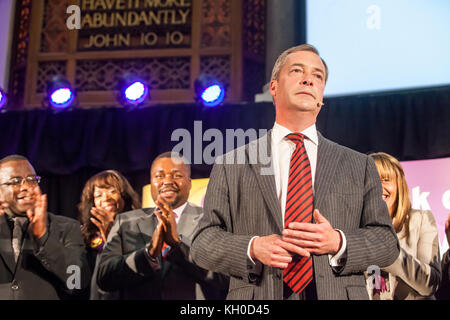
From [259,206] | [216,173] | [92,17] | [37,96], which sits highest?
[92,17]

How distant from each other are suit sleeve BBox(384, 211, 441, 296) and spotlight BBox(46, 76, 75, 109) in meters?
3.10

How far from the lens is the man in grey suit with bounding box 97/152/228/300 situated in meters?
3.28

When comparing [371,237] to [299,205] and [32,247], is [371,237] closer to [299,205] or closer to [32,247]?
[299,205]

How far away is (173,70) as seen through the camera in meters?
5.52

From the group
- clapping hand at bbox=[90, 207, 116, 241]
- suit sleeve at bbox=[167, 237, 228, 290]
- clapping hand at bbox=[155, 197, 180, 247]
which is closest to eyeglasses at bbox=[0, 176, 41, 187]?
clapping hand at bbox=[90, 207, 116, 241]

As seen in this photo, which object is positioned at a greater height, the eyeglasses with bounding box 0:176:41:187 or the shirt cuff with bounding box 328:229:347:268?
the eyeglasses with bounding box 0:176:41:187

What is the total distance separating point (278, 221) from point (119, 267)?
1.88 meters

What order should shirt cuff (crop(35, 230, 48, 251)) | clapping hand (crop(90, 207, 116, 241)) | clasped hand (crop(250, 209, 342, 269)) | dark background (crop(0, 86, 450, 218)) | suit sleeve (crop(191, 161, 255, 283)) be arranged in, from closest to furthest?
clasped hand (crop(250, 209, 342, 269)) → suit sleeve (crop(191, 161, 255, 283)) → shirt cuff (crop(35, 230, 48, 251)) → clapping hand (crop(90, 207, 116, 241)) → dark background (crop(0, 86, 450, 218))

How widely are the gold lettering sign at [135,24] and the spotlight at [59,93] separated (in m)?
0.79

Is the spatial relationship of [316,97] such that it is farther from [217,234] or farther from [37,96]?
[37,96]

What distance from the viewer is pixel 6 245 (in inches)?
133

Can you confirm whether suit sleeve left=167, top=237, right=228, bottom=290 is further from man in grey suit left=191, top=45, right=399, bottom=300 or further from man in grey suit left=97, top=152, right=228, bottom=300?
man in grey suit left=191, top=45, right=399, bottom=300
